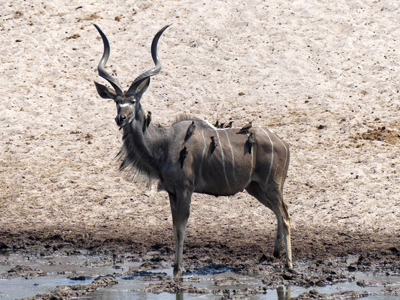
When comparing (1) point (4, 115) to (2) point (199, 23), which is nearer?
(1) point (4, 115)

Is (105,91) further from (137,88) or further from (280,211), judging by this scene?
(280,211)

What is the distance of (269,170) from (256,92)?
16.7 ft

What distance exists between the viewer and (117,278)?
24.8 ft

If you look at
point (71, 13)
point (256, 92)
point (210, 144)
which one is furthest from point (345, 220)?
point (71, 13)

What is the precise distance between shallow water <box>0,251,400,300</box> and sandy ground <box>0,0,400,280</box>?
50 cm

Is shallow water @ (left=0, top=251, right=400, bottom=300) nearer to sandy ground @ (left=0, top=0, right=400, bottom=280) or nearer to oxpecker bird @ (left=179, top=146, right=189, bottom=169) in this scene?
sandy ground @ (left=0, top=0, right=400, bottom=280)

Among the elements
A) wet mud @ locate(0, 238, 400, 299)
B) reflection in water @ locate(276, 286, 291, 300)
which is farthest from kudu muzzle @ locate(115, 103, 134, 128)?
reflection in water @ locate(276, 286, 291, 300)

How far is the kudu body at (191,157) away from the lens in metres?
7.67

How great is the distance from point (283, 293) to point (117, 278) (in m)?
1.75

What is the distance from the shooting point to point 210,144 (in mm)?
7980

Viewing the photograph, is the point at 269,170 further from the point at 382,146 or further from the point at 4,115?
the point at 4,115

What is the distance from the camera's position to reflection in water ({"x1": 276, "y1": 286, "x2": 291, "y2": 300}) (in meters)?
6.93

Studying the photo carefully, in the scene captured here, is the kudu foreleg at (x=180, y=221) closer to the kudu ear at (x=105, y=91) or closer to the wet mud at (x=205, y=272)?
the wet mud at (x=205, y=272)

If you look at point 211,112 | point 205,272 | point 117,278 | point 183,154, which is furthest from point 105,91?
point 211,112
